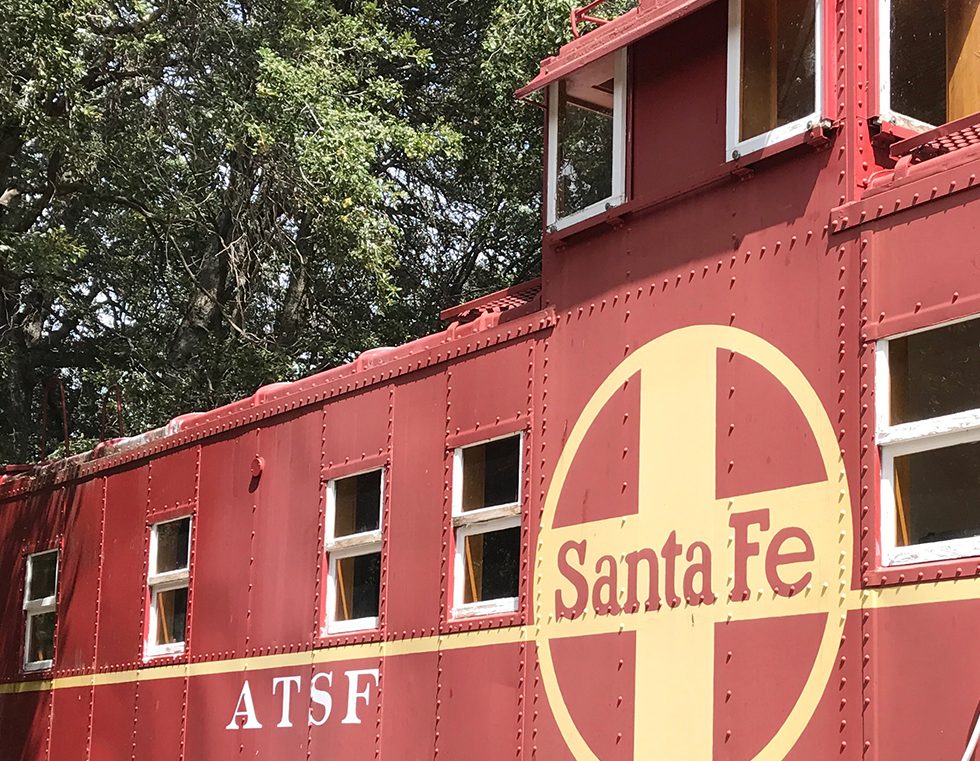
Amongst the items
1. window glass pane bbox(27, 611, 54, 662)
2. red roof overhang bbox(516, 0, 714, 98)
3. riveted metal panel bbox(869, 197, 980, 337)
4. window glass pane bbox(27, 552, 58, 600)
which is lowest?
window glass pane bbox(27, 611, 54, 662)

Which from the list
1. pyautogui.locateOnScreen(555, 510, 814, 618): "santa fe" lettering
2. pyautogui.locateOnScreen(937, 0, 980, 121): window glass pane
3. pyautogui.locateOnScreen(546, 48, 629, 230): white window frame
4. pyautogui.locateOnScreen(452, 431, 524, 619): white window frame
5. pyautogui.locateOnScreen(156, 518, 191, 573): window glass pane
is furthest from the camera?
pyautogui.locateOnScreen(156, 518, 191, 573): window glass pane

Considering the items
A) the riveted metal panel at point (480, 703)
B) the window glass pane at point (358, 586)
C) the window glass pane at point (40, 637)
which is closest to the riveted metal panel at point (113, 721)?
the window glass pane at point (40, 637)

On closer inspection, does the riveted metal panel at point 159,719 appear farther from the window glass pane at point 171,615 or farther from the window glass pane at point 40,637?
the window glass pane at point 40,637

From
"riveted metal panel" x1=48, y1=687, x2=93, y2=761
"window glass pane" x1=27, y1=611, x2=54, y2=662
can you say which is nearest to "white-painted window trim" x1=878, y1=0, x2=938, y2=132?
"riveted metal panel" x1=48, y1=687, x2=93, y2=761

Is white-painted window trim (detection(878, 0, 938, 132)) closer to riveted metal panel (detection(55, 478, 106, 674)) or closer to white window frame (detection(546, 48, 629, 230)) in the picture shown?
white window frame (detection(546, 48, 629, 230))

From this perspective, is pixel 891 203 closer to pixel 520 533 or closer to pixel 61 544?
pixel 520 533

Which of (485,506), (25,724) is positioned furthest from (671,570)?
(25,724)

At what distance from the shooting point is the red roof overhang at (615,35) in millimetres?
6219

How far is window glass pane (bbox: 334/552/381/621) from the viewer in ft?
26.8

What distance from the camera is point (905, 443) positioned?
197 inches

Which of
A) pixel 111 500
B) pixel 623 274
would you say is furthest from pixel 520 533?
pixel 111 500

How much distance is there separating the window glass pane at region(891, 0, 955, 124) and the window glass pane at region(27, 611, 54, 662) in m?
8.74

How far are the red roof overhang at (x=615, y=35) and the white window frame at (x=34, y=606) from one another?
269 inches

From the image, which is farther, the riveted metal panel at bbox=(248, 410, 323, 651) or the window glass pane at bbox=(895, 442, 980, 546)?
the riveted metal panel at bbox=(248, 410, 323, 651)
